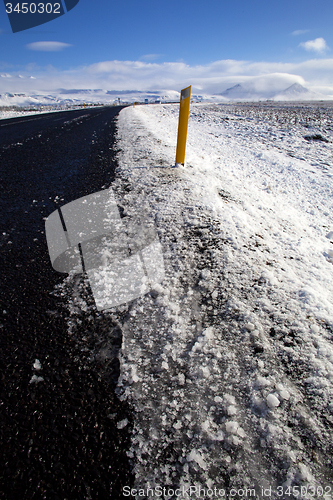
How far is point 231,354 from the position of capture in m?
1.39

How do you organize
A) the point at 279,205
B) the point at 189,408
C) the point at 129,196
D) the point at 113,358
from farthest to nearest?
the point at 279,205 → the point at 129,196 → the point at 113,358 → the point at 189,408

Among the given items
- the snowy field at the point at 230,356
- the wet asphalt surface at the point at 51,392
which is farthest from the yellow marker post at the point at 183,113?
the wet asphalt surface at the point at 51,392

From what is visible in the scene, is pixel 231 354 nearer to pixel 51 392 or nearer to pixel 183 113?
pixel 51 392

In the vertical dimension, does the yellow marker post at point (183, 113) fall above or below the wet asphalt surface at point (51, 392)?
above

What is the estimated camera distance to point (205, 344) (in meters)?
1.45

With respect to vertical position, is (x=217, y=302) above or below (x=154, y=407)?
above

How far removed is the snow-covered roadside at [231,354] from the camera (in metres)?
1.00

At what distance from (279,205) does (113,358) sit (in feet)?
10.7

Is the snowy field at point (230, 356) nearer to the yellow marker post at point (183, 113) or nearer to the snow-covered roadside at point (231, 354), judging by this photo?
the snow-covered roadside at point (231, 354)

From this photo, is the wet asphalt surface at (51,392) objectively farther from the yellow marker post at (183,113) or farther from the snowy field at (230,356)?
the yellow marker post at (183,113)

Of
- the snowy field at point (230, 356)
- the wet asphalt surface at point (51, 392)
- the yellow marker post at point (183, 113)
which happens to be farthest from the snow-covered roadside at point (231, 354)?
the yellow marker post at point (183, 113)

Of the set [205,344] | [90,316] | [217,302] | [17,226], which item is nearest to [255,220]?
[217,302]

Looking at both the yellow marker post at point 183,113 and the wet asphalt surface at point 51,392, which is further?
the yellow marker post at point 183,113

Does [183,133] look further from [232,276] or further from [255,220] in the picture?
[232,276]
